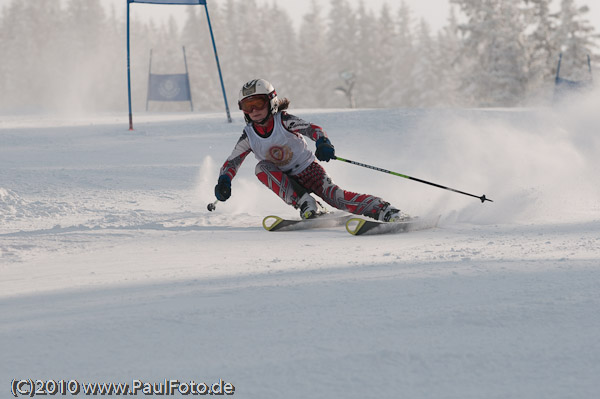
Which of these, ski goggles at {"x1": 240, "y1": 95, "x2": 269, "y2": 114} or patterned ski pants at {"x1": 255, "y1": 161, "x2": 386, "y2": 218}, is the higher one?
ski goggles at {"x1": 240, "y1": 95, "x2": 269, "y2": 114}

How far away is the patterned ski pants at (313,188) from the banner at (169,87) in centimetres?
1779

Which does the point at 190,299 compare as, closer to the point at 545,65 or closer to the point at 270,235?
the point at 270,235

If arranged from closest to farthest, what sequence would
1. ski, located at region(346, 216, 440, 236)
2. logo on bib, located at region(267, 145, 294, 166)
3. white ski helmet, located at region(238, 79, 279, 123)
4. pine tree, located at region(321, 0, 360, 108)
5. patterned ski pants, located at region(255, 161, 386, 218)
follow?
ski, located at region(346, 216, 440, 236) → patterned ski pants, located at region(255, 161, 386, 218) → white ski helmet, located at region(238, 79, 279, 123) → logo on bib, located at region(267, 145, 294, 166) → pine tree, located at region(321, 0, 360, 108)

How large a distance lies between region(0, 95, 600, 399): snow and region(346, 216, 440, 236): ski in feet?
0.42

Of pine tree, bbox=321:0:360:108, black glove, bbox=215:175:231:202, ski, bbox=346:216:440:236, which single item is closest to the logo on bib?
black glove, bbox=215:175:231:202

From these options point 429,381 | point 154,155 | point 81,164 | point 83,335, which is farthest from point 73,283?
point 154,155

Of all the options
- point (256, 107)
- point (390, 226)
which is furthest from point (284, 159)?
point (390, 226)

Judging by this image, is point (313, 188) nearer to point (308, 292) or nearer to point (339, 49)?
point (308, 292)

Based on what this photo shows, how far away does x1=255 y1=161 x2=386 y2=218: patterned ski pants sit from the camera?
17.0ft

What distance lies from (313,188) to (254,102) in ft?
3.02

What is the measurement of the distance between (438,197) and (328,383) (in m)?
4.88

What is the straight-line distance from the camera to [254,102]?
209 inches

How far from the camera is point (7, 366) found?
1.82 metres

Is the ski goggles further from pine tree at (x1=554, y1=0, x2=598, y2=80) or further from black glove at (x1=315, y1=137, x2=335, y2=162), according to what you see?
pine tree at (x1=554, y1=0, x2=598, y2=80)
